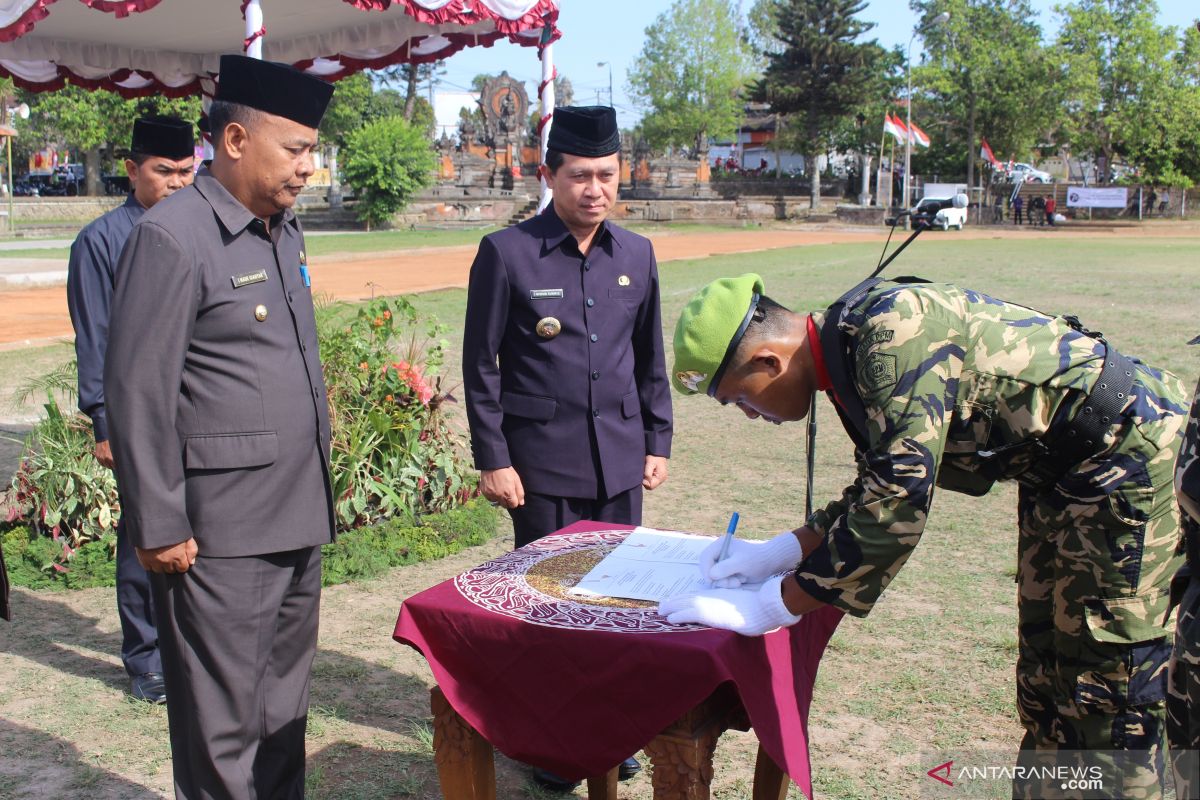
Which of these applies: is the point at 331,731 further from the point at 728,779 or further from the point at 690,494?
the point at 690,494

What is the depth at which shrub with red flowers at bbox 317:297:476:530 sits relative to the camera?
17.8 feet

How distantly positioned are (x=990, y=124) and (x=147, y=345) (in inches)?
2237

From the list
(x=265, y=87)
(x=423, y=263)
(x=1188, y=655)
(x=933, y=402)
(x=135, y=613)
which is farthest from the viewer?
(x=423, y=263)

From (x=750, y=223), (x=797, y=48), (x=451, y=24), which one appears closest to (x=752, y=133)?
(x=797, y=48)

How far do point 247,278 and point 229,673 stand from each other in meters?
0.98

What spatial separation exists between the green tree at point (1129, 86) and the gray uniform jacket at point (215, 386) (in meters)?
53.5

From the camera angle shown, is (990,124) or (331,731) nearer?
(331,731)

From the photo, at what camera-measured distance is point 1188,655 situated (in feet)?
5.74

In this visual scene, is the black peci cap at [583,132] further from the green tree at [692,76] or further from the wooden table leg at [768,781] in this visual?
the green tree at [692,76]

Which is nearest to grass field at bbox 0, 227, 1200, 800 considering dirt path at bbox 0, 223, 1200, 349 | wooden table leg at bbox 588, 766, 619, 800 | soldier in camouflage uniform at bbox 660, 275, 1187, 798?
wooden table leg at bbox 588, 766, 619, 800

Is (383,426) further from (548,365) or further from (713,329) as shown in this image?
(713,329)

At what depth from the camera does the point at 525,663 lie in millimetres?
2359

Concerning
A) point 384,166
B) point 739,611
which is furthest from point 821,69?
point 739,611

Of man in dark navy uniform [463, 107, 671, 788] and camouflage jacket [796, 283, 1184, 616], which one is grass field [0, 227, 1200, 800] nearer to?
man in dark navy uniform [463, 107, 671, 788]
